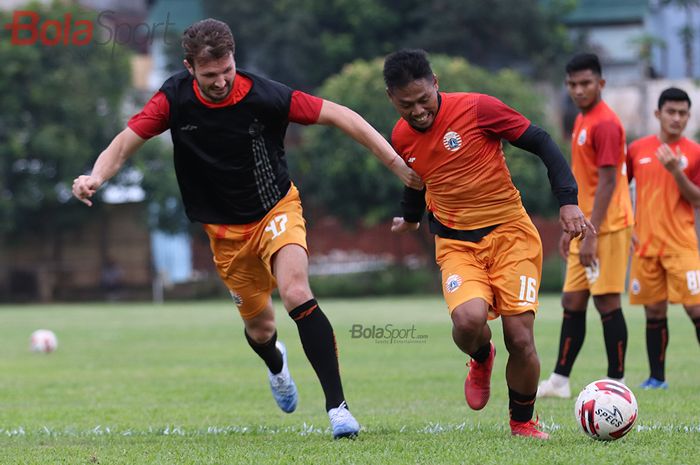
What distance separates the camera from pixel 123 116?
139 feet

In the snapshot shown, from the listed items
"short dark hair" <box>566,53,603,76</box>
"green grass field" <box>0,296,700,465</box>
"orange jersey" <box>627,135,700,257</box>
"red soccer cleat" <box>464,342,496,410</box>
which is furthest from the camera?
"orange jersey" <box>627,135,700,257</box>

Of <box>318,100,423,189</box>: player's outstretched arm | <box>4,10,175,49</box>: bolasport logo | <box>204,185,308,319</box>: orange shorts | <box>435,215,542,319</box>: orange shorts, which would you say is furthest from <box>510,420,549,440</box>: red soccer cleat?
<box>4,10,175,49</box>: bolasport logo

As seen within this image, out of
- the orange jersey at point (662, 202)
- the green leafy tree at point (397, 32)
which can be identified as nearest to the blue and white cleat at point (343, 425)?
the orange jersey at point (662, 202)

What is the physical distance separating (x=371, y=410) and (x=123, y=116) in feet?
114

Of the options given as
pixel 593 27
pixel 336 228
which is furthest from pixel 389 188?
pixel 593 27

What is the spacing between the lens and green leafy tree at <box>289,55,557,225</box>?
123 ft

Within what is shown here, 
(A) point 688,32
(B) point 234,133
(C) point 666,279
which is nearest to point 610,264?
(C) point 666,279

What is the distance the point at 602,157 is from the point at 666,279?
167 cm

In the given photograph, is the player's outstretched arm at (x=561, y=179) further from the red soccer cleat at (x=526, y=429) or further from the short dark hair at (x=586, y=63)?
the short dark hair at (x=586, y=63)

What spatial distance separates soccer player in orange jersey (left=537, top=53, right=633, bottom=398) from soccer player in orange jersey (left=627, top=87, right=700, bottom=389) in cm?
69

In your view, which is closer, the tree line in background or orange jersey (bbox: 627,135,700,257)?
orange jersey (bbox: 627,135,700,257)

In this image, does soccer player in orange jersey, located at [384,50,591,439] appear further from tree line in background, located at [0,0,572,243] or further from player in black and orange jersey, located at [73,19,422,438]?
tree line in background, located at [0,0,572,243]

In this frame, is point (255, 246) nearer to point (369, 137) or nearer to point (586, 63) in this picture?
point (369, 137)

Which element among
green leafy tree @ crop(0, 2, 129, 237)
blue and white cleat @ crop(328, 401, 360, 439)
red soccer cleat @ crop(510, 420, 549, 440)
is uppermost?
green leafy tree @ crop(0, 2, 129, 237)
